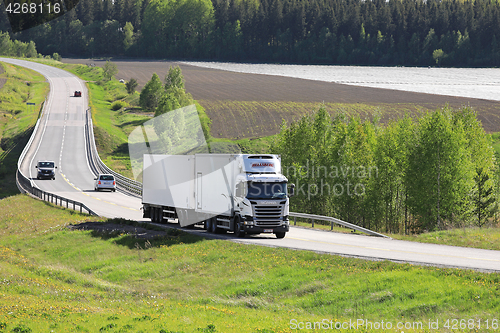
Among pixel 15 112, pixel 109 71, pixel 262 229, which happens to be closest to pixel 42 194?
pixel 262 229

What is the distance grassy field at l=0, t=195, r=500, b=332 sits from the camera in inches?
575

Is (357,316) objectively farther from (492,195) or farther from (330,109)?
(330,109)

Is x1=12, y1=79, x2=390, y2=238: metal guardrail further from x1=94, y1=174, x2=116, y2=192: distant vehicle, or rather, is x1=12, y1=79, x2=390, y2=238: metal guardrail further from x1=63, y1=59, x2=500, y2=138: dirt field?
x1=63, y1=59, x2=500, y2=138: dirt field

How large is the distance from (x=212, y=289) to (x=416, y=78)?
15476 cm

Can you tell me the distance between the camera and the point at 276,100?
114312 millimetres

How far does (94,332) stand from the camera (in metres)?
13.4

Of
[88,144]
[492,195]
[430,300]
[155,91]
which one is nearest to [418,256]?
[430,300]

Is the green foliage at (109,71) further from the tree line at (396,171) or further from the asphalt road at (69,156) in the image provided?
the tree line at (396,171)

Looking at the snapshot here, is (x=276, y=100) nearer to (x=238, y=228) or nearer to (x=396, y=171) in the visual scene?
(x=396, y=171)

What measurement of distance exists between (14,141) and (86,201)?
44223mm

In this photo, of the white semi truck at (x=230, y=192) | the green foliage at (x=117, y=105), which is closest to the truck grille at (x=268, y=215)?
the white semi truck at (x=230, y=192)

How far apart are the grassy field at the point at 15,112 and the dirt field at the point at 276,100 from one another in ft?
86.6

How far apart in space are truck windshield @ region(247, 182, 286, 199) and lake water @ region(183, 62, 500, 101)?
101705 millimetres

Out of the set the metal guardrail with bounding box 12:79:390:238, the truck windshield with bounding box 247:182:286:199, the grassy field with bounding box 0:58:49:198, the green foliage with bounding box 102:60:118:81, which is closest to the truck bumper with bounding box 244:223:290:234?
the truck windshield with bounding box 247:182:286:199
